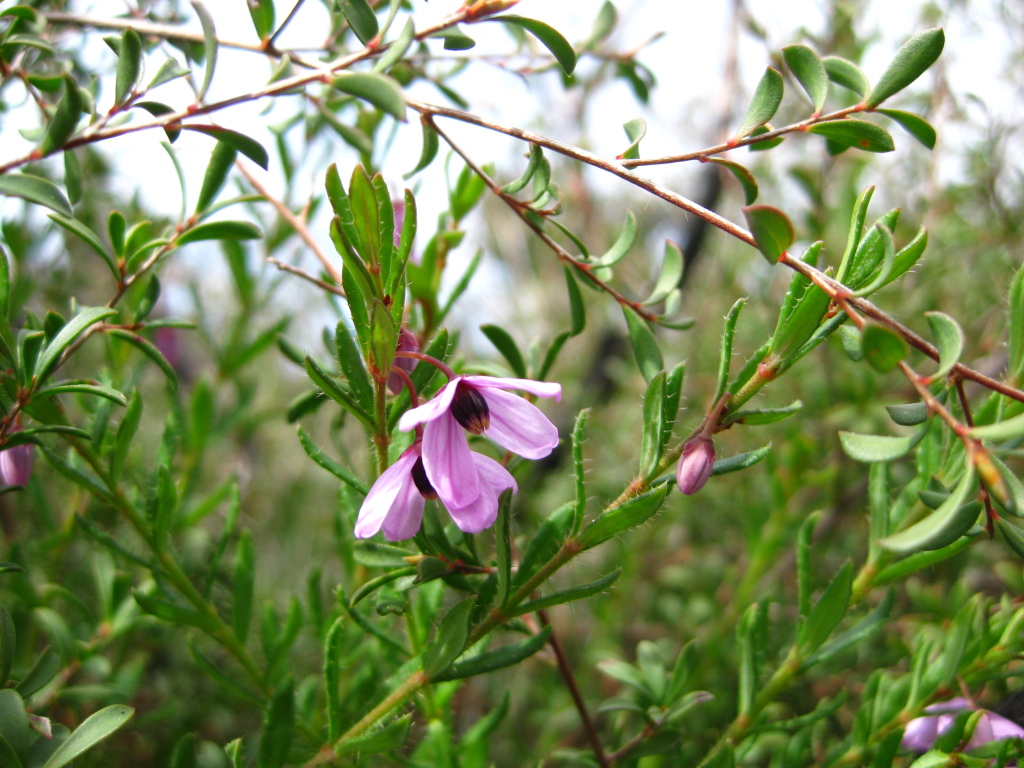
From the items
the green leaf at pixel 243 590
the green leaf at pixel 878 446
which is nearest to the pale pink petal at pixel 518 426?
the green leaf at pixel 878 446

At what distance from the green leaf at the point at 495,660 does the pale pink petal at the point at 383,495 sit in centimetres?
13

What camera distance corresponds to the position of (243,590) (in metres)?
0.78

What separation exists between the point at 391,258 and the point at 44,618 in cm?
65

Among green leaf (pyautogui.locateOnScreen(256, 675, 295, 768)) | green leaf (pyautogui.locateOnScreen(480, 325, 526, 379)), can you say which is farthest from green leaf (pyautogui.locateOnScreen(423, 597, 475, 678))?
green leaf (pyautogui.locateOnScreen(480, 325, 526, 379))

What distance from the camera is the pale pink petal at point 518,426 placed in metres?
0.54

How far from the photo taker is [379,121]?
101cm

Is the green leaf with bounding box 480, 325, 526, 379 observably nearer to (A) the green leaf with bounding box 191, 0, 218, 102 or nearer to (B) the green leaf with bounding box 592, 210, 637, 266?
(B) the green leaf with bounding box 592, 210, 637, 266

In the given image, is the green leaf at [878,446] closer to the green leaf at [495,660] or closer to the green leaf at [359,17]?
the green leaf at [495,660]

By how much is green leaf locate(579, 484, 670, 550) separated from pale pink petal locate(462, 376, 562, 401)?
0.09 metres

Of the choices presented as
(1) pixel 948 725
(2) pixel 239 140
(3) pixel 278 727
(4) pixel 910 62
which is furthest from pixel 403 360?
(1) pixel 948 725

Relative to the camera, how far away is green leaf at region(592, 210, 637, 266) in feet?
2.25

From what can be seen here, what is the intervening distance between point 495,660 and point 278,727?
182 mm

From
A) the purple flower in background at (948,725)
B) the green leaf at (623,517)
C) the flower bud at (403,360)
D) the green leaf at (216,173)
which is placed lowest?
the purple flower in background at (948,725)

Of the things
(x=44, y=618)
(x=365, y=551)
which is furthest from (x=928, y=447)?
(x=44, y=618)
